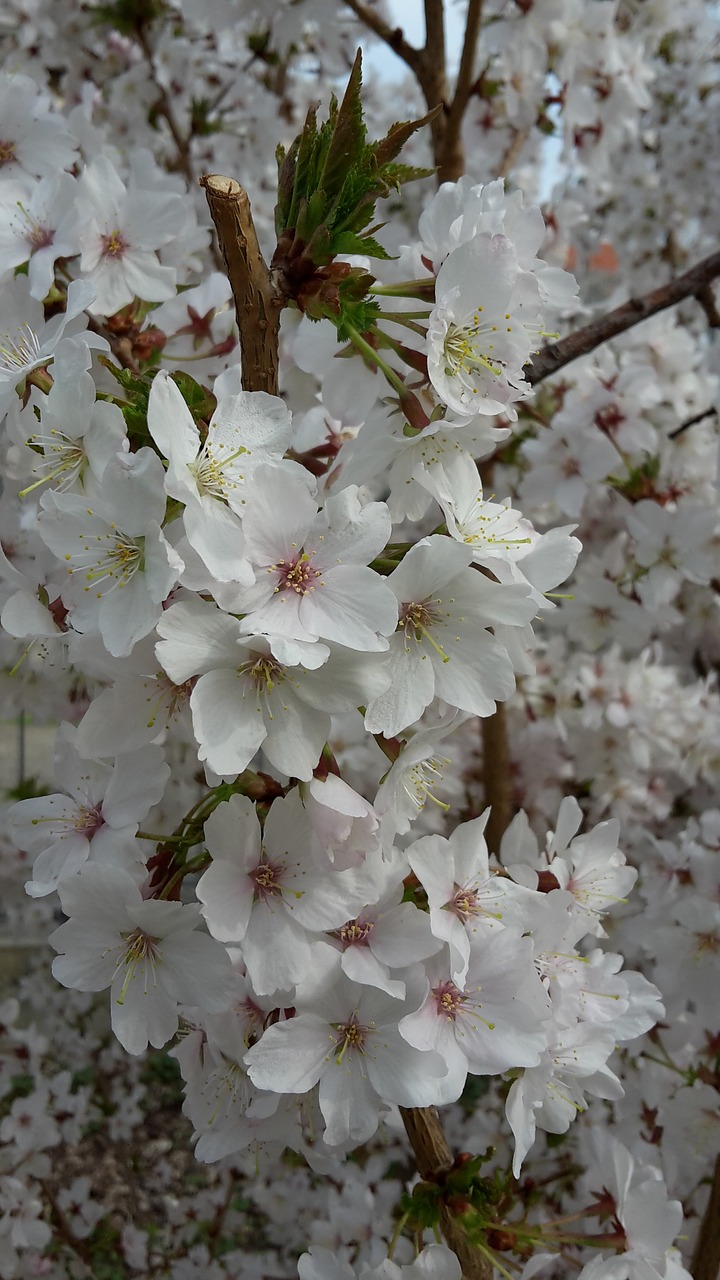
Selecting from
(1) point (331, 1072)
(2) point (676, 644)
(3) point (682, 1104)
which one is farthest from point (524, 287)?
(2) point (676, 644)

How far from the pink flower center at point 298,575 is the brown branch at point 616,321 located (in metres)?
0.58

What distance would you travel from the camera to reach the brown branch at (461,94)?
1.74 metres

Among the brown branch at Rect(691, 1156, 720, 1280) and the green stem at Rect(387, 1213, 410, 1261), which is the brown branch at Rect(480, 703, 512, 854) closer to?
the brown branch at Rect(691, 1156, 720, 1280)

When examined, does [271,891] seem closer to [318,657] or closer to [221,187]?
[318,657]

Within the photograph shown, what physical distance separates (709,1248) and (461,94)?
6.06 feet

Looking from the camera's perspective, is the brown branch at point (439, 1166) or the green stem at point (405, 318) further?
the brown branch at point (439, 1166)

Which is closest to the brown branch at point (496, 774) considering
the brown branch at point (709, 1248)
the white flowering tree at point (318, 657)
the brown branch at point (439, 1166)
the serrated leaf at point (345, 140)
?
the white flowering tree at point (318, 657)

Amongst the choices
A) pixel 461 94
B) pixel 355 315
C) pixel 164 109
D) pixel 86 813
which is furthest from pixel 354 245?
pixel 164 109

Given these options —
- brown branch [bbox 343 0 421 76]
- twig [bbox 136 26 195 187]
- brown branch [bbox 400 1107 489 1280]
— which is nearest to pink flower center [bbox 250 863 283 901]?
brown branch [bbox 400 1107 489 1280]

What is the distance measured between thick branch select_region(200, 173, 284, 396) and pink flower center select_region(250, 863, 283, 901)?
0.40 meters

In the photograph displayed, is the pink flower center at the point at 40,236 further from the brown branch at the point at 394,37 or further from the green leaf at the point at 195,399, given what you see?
the brown branch at the point at 394,37

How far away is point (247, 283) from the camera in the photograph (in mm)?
802

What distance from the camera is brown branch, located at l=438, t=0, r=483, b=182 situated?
174 cm

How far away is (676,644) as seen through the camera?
10.4 feet
